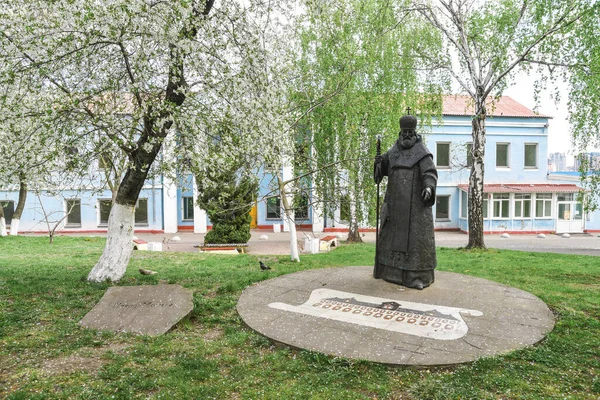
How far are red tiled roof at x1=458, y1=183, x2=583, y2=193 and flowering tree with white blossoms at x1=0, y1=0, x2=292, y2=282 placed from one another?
23.0 metres

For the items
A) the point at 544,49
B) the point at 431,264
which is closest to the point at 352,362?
the point at 431,264

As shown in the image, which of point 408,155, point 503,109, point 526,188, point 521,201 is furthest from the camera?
point 503,109

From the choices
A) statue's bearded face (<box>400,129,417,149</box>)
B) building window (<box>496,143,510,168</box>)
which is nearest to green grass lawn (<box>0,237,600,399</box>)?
statue's bearded face (<box>400,129,417,149</box>)

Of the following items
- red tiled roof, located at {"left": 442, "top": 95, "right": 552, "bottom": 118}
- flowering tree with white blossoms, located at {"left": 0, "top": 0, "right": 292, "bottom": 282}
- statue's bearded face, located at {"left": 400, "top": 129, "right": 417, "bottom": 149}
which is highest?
red tiled roof, located at {"left": 442, "top": 95, "right": 552, "bottom": 118}

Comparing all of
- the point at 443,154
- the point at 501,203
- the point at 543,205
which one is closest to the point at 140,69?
the point at 443,154

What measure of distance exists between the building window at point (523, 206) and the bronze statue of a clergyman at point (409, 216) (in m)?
23.9

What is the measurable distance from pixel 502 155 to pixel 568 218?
20.4 ft

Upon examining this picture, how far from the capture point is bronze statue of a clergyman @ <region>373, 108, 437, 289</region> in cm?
718

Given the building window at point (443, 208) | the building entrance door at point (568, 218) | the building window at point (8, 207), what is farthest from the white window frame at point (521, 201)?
the building window at point (8, 207)

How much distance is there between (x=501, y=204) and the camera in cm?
2769

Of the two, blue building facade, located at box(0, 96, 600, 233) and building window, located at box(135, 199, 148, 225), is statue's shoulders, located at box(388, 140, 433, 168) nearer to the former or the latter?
blue building facade, located at box(0, 96, 600, 233)

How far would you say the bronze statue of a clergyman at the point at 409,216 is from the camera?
7.18 m

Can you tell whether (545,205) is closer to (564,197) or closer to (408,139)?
(564,197)

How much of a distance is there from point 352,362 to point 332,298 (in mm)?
2275
